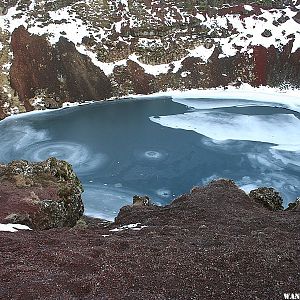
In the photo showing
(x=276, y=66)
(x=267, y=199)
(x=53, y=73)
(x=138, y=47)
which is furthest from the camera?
(x=276, y=66)

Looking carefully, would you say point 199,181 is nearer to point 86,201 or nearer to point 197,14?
point 86,201

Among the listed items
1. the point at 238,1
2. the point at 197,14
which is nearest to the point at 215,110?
the point at 197,14

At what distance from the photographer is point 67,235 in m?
21.7

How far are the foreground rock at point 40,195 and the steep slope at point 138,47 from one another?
49016mm

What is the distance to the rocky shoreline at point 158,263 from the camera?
515 inches

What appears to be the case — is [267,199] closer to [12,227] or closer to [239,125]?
[12,227]

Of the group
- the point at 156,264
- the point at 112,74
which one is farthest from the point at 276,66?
the point at 156,264

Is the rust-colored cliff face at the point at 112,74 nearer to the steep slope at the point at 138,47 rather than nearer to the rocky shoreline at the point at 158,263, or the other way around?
the steep slope at the point at 138,47

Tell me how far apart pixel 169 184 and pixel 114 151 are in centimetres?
1291

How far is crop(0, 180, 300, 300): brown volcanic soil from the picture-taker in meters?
13.1

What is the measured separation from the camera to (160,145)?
64.5 metres

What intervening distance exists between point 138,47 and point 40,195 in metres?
69.4

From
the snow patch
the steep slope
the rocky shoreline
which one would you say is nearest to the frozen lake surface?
the steep slope

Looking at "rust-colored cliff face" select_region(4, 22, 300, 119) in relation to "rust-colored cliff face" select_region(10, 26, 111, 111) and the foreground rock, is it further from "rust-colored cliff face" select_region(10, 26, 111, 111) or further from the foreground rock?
the foreground rock
